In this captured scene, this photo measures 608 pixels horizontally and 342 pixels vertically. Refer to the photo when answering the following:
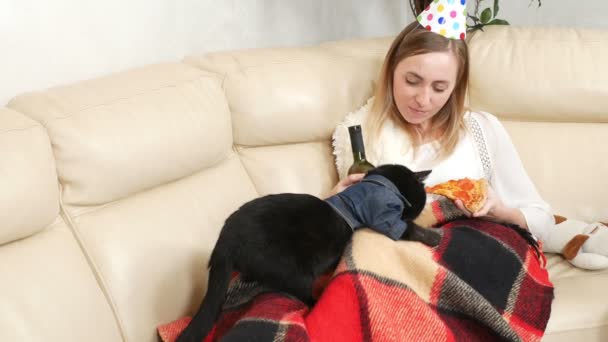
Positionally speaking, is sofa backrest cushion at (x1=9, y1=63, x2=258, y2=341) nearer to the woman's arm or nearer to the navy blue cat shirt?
the navy blue cat shirt

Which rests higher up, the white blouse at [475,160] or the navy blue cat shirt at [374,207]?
the navy blue cat shirt at [374,207]

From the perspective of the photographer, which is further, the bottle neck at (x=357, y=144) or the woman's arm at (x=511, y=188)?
the woman's arm at (x=511, y=188)

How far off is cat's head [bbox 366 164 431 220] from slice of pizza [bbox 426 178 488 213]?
19cm

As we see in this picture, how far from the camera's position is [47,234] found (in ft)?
3.94

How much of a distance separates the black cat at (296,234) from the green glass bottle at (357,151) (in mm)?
216

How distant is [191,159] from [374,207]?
1.60ft

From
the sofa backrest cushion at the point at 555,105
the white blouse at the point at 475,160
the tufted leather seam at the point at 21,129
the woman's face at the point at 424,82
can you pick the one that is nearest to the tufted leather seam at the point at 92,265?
the tufted leather seam at the point at 21,129

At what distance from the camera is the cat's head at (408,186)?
132 cm

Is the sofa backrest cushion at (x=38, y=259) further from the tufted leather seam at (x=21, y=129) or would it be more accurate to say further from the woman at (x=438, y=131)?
the woman at (x=438, y=131)

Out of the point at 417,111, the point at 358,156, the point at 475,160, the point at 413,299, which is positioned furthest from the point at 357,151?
the point at 413,299

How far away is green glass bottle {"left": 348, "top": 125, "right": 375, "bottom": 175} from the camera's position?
1.51 m

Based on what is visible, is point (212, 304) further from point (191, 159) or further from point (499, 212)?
point (499, 212)

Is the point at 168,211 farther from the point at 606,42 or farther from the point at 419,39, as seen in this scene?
the point at 606,42

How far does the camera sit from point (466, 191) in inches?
59.5
